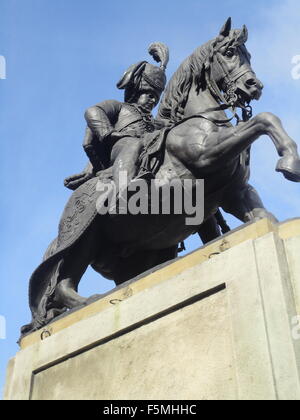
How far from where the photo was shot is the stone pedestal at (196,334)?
4.09m

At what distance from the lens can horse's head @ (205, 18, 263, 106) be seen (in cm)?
633

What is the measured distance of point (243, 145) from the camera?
5.76 m

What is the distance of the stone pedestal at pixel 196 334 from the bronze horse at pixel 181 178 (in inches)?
34.3

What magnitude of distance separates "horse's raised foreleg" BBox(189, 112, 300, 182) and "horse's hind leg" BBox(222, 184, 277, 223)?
0.59 meters

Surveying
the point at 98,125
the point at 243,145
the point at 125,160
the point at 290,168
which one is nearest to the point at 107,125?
the point at 98,125

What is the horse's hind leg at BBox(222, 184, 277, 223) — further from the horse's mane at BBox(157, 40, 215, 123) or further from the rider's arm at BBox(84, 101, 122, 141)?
the rider's arm at BBox(84, 101, 122, 141)

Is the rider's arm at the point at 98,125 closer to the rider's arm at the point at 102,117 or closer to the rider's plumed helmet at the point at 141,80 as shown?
the rider's arm at the point at 102,117

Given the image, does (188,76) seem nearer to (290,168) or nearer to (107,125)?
(107,125)

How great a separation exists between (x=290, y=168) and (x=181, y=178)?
4.30ft

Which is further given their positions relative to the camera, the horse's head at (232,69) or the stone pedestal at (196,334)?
the horse's head at (232,69)

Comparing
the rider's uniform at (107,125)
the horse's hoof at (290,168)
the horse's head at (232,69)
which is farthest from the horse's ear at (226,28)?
the horse's hoof at (290,168)

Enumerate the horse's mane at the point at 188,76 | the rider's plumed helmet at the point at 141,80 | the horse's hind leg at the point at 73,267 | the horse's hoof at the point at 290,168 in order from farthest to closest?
1. the rider's plumed helmet at the point at 141,80
2. the horse's mane at the point at 188,76
3. the horse's hind leg at the point at 73,267
4. the horse's hoof at the point at 290,168

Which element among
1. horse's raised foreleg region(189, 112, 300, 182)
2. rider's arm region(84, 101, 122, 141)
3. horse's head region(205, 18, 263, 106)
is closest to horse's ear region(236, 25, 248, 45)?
horse's head region(205, 18, 263, 106)
